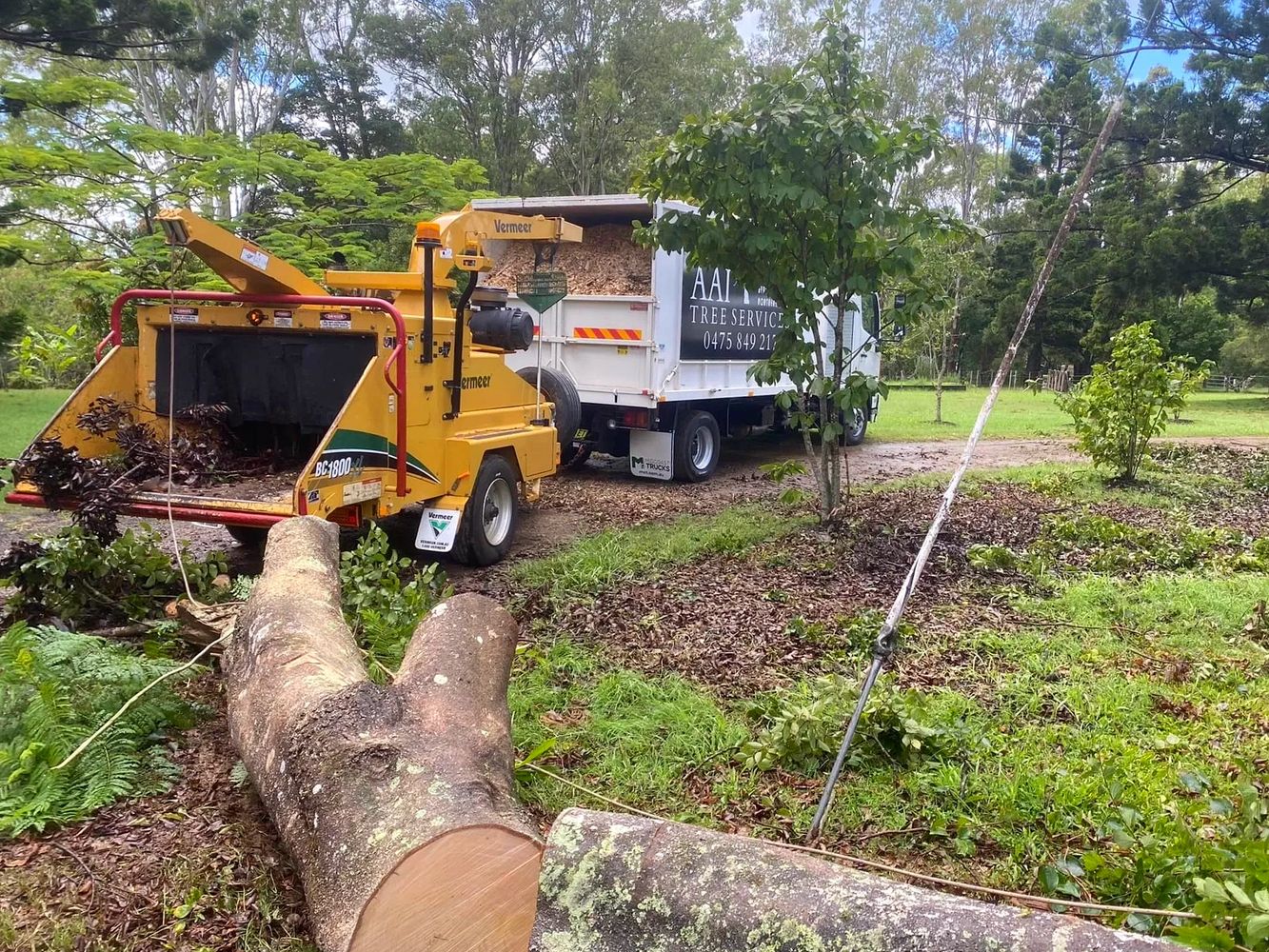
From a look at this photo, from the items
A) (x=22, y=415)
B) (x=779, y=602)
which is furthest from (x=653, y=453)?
(x=22, y=415)

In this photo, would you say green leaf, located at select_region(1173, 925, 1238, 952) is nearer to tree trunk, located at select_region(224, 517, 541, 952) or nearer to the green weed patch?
tree trunk, located at select_region(224, 517, 541, 952)

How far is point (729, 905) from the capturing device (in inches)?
76.0

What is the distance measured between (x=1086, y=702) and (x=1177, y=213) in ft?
81.9

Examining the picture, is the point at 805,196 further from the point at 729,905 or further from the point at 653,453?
the point at 729,905

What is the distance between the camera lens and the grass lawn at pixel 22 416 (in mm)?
11461

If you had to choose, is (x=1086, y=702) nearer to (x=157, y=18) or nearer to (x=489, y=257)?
(x=489, y=257)

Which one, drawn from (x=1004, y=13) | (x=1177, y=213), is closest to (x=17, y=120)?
(x=1177, y=213)

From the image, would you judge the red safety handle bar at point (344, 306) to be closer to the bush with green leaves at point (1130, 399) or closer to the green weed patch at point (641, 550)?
the green weed patch at point (641, 550)

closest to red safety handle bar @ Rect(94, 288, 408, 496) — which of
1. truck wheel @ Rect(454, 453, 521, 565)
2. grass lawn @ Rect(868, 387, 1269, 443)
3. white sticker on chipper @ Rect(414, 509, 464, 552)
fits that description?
white sticker on chipper @ Rect(414, 509, 464, 552)

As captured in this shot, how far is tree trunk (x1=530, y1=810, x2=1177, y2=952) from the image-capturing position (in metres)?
1.79

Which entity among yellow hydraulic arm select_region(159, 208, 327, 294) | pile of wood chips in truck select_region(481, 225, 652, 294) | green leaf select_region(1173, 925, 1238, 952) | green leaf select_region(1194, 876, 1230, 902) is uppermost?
pile of wood chips in truck select_region(481, 225, 652, 294)

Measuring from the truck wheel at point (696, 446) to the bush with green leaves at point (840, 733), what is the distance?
7055mm

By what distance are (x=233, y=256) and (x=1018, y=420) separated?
59.9 feet

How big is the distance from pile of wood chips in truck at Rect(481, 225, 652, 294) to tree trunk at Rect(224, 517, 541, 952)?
270 inches
